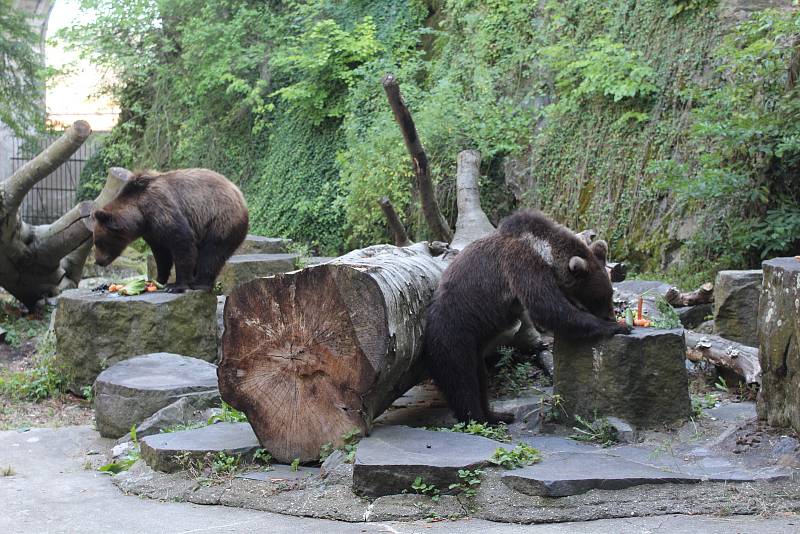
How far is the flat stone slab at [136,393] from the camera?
289 inches

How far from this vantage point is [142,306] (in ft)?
29.6

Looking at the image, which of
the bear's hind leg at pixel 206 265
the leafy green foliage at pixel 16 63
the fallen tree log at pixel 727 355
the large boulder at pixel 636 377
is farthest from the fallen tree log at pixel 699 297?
the leafy green foliage at pixel 16 63

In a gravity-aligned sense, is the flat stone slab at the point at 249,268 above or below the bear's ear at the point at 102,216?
below

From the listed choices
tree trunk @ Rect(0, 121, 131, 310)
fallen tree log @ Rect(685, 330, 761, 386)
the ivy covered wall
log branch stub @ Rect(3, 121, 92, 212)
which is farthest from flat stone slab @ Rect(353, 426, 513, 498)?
log branch stub @ Rect(3, 121, 92, 212)

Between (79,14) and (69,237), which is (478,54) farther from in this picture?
(79,14)

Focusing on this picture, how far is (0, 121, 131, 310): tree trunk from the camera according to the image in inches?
449

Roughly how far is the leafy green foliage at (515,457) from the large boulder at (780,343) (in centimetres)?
161

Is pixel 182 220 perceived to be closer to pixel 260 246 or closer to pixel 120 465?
pixel 120 465

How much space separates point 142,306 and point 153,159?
1688 centimetres

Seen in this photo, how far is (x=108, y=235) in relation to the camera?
9.51 m

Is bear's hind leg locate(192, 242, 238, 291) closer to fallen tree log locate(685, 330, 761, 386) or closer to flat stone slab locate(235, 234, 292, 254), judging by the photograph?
flat stone slab locate(235, 234, 292, 254)

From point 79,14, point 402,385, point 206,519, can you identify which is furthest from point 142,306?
point 79,14

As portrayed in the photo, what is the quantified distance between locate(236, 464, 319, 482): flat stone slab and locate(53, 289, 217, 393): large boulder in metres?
4.12

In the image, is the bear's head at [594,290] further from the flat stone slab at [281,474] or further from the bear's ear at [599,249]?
the flat stone slab at [281,474]
